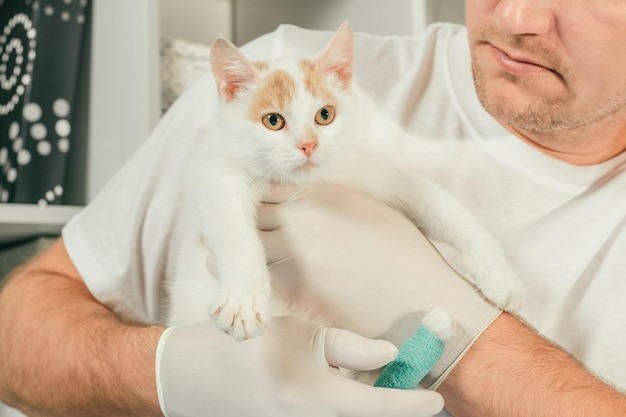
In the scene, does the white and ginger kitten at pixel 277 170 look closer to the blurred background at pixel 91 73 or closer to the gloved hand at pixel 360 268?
the gloved hand at pixel 360 268

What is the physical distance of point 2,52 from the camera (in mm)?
1332

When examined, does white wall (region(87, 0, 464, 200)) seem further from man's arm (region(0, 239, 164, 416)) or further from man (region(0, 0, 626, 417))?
man's arm (region(0, 239, 164, 416))

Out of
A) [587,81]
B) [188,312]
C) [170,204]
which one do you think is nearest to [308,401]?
[188,312]

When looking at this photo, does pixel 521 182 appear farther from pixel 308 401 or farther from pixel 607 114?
pixel 308 401

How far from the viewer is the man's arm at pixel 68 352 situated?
31.9 inches

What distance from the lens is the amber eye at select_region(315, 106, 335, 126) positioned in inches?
26.8

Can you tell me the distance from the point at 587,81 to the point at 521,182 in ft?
0.52

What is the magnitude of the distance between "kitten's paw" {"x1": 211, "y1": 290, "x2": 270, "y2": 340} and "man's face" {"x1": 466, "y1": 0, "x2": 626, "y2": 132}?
0.48 m

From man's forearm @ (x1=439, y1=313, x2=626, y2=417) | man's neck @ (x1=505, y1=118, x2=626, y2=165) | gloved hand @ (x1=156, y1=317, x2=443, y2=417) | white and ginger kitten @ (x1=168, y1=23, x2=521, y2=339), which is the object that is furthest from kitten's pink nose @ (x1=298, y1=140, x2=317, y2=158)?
man's neck @ (x1=505, y1=118, x2=626, y2=165)

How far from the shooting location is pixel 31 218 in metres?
1.22

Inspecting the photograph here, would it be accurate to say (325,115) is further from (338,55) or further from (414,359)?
(414,359)

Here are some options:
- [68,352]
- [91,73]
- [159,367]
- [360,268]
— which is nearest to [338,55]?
[360,268]

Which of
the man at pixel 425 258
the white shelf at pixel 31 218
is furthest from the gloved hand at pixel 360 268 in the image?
the white shelf at pixel 31 218

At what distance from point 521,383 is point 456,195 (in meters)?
0.24
